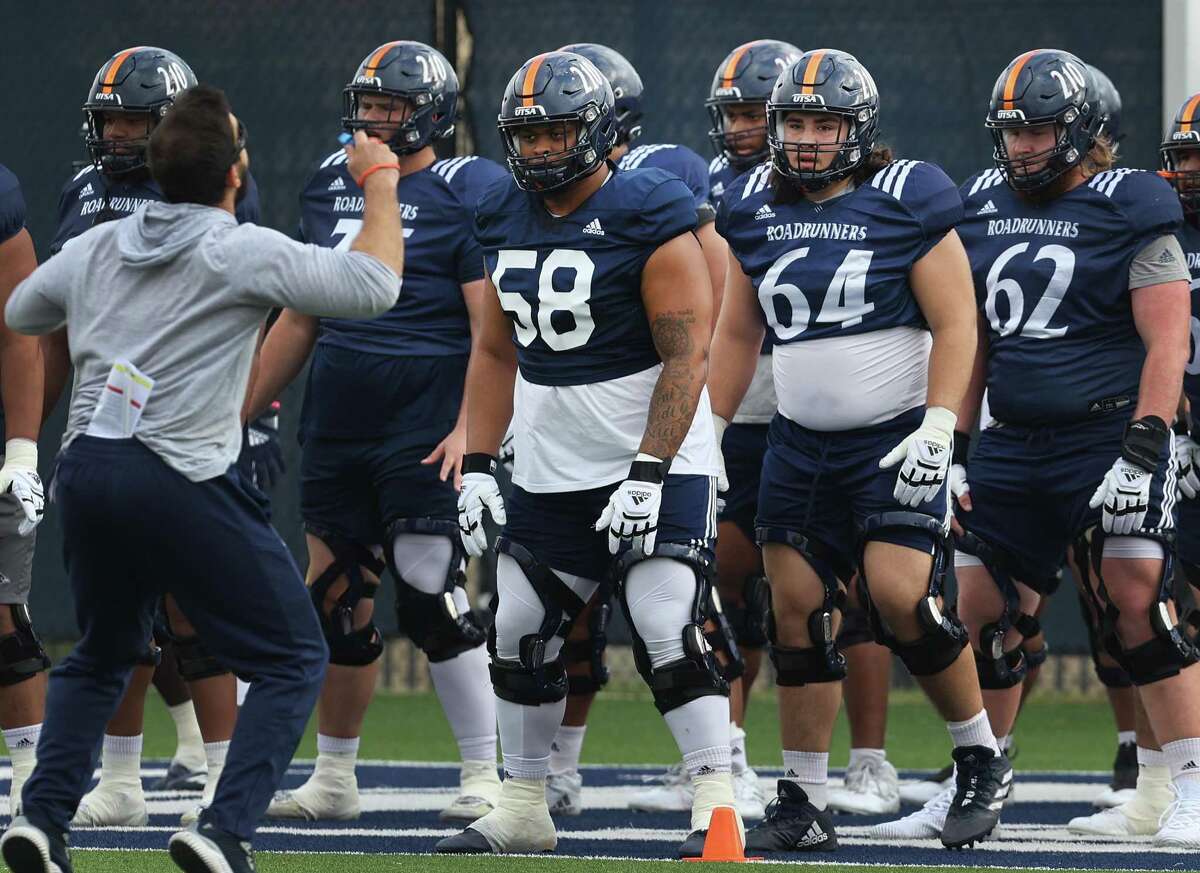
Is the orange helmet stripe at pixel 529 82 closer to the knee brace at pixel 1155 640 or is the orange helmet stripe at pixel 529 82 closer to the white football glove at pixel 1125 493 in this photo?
the white football glove at pixel 1125 493

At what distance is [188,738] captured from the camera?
7.05m

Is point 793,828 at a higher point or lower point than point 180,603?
lower

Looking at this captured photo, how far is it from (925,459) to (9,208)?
2396 mm

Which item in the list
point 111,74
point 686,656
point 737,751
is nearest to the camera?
point 686,656

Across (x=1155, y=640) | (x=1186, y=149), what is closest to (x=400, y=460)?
(x=1155, y=640)

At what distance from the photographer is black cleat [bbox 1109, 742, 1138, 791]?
6.75 m

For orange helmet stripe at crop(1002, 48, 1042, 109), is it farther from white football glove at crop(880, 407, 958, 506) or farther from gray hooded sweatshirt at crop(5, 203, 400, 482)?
gray hooded sweatshirt at crop(5, 203, 400, 482)

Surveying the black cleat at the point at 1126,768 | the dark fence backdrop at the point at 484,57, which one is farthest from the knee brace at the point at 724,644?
the dark fence backdrop at the point at 484,57

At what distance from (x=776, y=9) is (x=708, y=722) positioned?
5.10 m

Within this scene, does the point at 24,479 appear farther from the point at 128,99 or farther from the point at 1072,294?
the point at 1072,294

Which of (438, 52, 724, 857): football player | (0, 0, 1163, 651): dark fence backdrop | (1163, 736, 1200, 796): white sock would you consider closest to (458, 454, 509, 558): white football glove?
(438, 52, 724, 857): football player

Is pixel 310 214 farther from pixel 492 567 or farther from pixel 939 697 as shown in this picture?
pixel 492 567

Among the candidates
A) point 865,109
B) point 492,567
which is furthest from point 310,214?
point 492,567

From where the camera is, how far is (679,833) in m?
5.85
